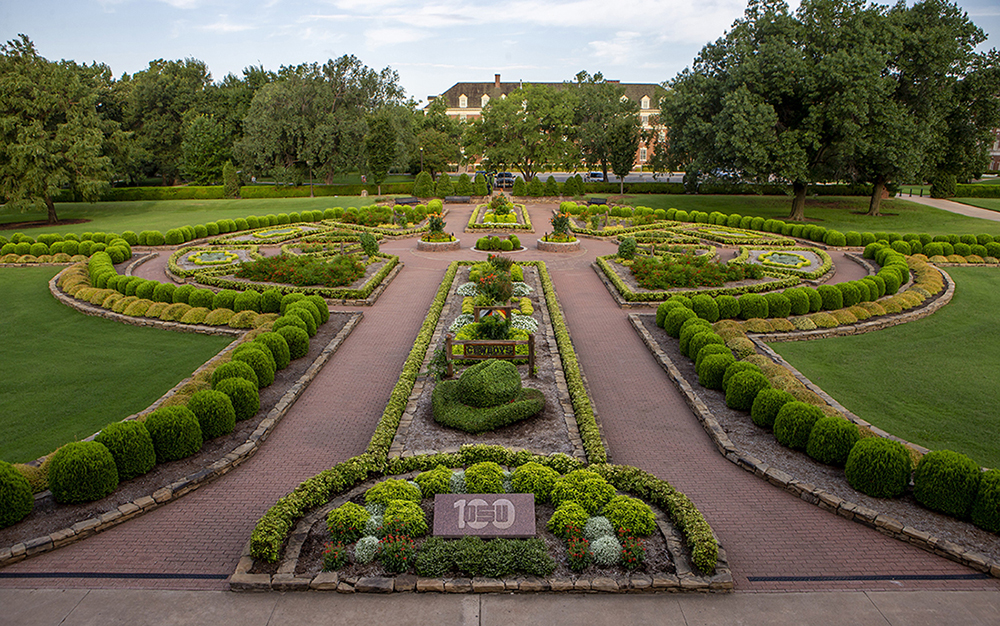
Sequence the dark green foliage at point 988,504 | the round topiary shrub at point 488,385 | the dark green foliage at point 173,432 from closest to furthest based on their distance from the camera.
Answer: the dark green foliage at point 988,504
the dark green foliage at point 173,432
the round topiary shrub at point 488,385

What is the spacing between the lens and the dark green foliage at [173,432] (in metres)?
9.74

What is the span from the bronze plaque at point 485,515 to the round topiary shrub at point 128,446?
4.88 meters

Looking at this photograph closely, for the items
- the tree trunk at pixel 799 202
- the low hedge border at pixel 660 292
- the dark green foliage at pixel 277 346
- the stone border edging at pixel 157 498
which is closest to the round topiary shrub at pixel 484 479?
the stone border edging at pixel 157 498

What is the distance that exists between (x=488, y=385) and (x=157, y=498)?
17.9 ft

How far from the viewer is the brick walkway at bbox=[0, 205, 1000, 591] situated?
24.8ft

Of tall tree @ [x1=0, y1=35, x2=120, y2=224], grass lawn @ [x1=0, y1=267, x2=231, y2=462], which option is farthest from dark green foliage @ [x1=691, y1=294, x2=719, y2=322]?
tall tree @ [x1=0, y1=35, x2=120, y2=224]

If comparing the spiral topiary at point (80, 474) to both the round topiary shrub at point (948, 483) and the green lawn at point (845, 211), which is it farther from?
the green lawn at point (845, 211)

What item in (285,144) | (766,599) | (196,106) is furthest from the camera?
(196,106)

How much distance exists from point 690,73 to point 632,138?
10811 mm

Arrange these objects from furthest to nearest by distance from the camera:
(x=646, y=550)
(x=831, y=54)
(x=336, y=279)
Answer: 1. (x=831, y=54)
2. (x=336, y=279)
3. (x=646, y=550)

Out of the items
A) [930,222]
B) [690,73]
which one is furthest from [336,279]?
[930,222]

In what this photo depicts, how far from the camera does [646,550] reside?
25.7 ft

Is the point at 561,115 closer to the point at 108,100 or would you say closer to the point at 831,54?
the point at 831,54

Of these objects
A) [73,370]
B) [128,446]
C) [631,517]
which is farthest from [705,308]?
[73,370]
